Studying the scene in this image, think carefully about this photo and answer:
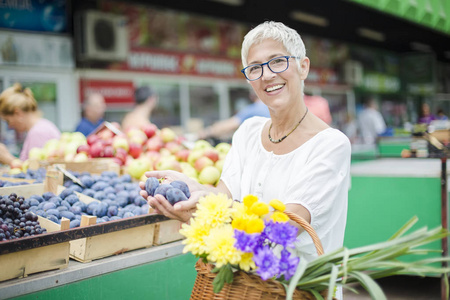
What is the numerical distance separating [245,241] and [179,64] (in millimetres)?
7971

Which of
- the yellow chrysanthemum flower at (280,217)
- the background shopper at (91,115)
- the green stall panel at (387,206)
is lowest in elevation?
the green stall panel at (387,206)

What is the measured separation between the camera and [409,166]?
14.8ft

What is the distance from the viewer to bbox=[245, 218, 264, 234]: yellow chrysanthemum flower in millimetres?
1196

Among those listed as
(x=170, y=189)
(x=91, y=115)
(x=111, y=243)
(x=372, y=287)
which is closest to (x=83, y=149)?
(x=111, y=243)

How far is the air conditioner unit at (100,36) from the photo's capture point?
7043 mm

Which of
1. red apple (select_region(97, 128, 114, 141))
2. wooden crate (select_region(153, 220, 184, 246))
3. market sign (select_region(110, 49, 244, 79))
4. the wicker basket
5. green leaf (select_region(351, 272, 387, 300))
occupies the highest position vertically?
market sign (select_region(110, 49, 244, 79))

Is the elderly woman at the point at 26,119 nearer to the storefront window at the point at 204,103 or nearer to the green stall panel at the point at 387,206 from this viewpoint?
the green stall panel at the point at 387,206

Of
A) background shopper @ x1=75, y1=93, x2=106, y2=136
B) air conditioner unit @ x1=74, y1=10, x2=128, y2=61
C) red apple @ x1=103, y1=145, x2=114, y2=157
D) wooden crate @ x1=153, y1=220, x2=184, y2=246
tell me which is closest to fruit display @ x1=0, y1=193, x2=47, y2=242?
wooden crate @ x1=153, y1=220, x2=184, y2=246

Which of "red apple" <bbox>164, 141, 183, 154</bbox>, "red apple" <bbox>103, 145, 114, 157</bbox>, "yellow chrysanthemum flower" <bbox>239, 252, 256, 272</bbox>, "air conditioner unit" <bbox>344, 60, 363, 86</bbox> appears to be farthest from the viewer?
"air conditioner unit" <bbox>344, 60, 363, 86</bbox>

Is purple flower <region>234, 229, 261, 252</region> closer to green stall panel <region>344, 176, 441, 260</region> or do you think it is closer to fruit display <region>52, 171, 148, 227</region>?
fruit display <region>52, 171, 148, 227</region>

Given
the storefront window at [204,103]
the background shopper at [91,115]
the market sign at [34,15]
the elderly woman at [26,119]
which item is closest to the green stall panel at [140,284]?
the elderly woman at [26,119]

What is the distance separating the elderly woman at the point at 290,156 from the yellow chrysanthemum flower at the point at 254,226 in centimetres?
33

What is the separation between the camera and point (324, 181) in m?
1.56

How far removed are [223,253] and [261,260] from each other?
105 millimetres
